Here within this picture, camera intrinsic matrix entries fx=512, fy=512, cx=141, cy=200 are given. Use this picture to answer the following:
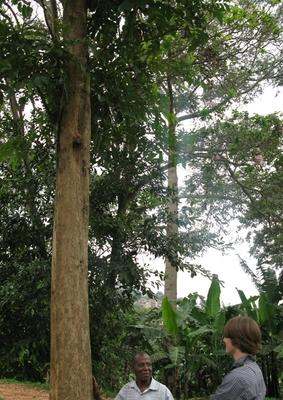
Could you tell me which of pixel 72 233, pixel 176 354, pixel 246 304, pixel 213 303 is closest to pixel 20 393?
pixel 176 354

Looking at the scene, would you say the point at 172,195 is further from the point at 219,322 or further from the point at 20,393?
the point at 20,393

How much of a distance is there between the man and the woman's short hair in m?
1.85

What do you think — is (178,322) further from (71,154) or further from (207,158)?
(207,158)

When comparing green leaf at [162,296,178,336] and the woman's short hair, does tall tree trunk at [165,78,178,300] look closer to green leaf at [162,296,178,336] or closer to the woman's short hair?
green leaf at [162,296,178,336]

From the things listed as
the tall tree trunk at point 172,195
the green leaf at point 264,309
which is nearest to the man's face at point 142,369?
the tall tree trunk at point 172,195

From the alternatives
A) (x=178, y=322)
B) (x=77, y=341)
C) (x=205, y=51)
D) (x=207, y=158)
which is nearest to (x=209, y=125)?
(x=207, y=158)

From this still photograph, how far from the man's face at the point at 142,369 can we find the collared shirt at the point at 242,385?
6.16ft

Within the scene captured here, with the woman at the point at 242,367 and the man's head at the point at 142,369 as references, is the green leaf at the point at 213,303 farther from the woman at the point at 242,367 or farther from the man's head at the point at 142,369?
the woman at the point at 242,367

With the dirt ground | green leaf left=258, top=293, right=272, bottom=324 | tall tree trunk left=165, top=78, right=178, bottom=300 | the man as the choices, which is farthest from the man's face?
the dirt ground

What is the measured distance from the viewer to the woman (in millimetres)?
2740

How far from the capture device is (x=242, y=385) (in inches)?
108

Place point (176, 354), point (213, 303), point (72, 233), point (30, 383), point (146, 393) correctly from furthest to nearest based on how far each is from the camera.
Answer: point (30, 383) < point (213, 303) < point (176, 354) < point (72, 233) < point (146, 393)

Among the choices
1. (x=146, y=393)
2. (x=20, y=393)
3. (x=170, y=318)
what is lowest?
(x=20, y=393)

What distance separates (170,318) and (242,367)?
20.4 feet
